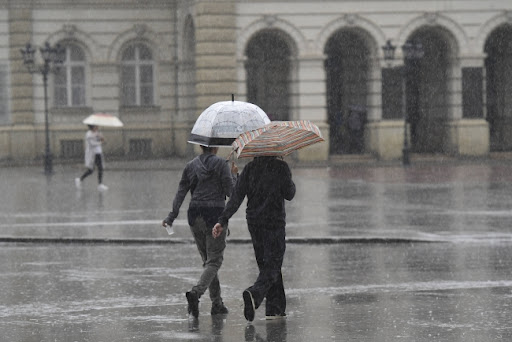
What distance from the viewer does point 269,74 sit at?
43.5 m

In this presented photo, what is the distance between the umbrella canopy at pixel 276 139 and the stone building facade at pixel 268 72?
2850 cm

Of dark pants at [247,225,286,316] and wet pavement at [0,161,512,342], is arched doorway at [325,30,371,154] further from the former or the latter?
dark pants at [247,225,286,316]

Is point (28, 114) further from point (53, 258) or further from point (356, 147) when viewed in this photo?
point (53, 258)

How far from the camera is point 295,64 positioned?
40.4 meters

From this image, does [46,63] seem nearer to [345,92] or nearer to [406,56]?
[406,56]

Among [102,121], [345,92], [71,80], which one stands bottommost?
[102,121]

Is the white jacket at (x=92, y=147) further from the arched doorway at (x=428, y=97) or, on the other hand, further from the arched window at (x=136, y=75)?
the arched doorway at (x=428, y=97)

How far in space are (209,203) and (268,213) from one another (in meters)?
0.77

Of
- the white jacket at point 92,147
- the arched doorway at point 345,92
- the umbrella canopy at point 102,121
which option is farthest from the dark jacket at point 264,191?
the arched doorway at point 345,92

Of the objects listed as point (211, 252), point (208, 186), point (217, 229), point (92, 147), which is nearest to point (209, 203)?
point (208, 186)

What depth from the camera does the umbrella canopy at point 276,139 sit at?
10.9m

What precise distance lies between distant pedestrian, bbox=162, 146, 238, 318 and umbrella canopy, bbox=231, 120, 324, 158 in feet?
1.69

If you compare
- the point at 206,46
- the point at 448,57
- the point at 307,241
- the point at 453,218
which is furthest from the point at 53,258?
the point at 448,57

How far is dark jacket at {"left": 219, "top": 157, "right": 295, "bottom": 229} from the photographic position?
11.0 metres
